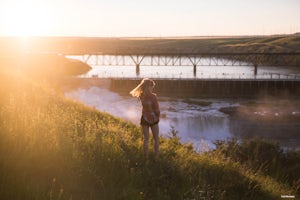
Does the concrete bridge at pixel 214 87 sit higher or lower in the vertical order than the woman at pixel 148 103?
lower

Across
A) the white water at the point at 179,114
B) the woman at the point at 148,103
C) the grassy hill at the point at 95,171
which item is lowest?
the white water at the point at 179,114

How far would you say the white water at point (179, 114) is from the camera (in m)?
30.7

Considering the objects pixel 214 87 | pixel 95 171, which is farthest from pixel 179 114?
pixel 95 171

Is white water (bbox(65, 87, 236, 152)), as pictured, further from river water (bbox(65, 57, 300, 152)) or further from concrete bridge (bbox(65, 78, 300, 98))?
concrete bridge (bbox(65, 78, 300, 98))

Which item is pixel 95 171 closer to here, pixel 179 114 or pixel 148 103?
pixel 148 103

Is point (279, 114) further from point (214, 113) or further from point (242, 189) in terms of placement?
point (242, 189)

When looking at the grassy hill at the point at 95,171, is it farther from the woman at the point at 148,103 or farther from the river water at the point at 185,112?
the river water at the point at 185,112

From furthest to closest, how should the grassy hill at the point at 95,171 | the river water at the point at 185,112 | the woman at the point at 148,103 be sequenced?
the river water at the point at 185,112, the woman at the point at 148,103, the grassy hill at the point at 95,171

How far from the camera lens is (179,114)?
38844 mm

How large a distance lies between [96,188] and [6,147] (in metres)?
1.69

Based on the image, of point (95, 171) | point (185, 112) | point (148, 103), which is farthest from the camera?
point (185, 112)

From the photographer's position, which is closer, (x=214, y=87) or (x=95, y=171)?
(x=95, y=171)

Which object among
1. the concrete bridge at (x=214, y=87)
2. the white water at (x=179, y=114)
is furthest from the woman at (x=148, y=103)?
the concrete bridge at (x=214, y=87)

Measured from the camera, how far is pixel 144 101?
7410 mm
